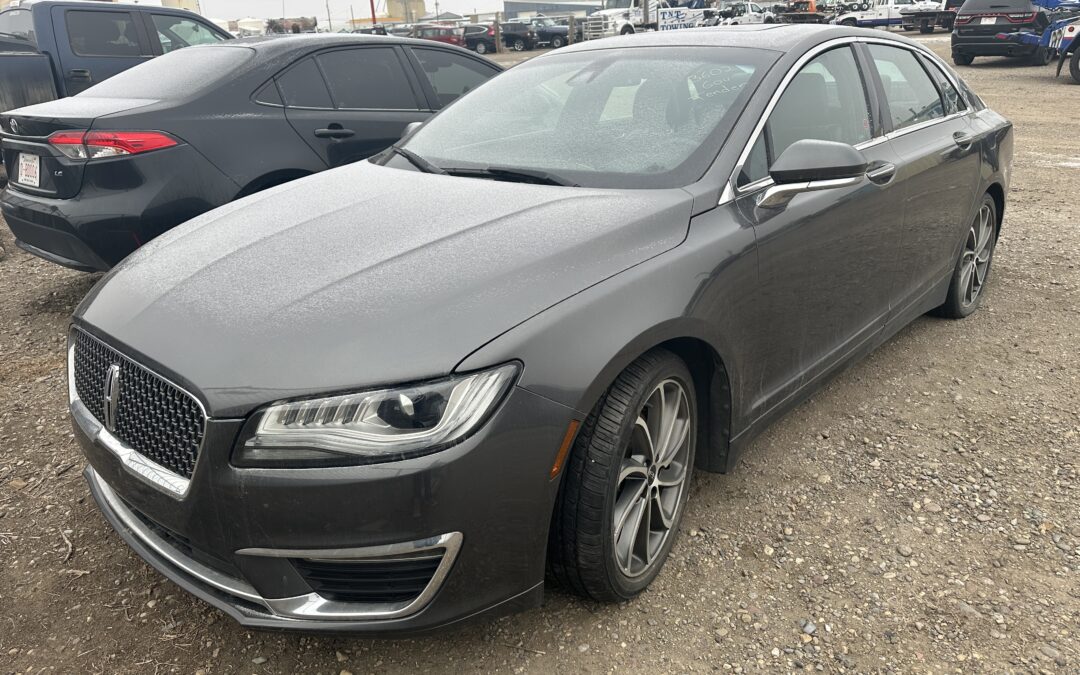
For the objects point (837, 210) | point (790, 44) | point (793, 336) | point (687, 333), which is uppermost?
point (790, 44)

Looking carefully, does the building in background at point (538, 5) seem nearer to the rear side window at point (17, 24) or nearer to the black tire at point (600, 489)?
the rear side window at point (17, 24)

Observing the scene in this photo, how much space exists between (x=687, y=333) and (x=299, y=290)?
105 cm

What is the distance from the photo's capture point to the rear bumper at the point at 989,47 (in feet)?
54.5

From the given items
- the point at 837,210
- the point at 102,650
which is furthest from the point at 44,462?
the point at 837,210

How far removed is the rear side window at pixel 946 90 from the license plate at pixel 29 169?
4.55m

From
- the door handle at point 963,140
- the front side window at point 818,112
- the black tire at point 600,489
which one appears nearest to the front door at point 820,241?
the front side window at point 818,112

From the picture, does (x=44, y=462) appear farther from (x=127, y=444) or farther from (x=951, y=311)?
(x=951, y=311)

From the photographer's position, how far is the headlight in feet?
5.70

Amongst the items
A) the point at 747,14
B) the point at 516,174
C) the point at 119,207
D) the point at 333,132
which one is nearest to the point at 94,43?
the point at 333,132

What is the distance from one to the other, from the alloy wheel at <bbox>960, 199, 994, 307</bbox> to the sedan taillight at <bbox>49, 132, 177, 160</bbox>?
14.0 feet

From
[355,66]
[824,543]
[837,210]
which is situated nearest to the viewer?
[824,543]

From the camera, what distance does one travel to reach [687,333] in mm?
2248

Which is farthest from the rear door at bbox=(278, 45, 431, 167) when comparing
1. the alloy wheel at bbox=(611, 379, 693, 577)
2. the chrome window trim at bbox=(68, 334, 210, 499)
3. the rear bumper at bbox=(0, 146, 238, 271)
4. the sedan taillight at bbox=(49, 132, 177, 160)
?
the alloy wheel at bbox=(611, 379, 693, 577)

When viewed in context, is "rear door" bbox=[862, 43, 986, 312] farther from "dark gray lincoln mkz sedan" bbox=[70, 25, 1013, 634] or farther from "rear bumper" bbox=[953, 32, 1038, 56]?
"rear bumper" bbox=[953, 32, 1038, 56]
